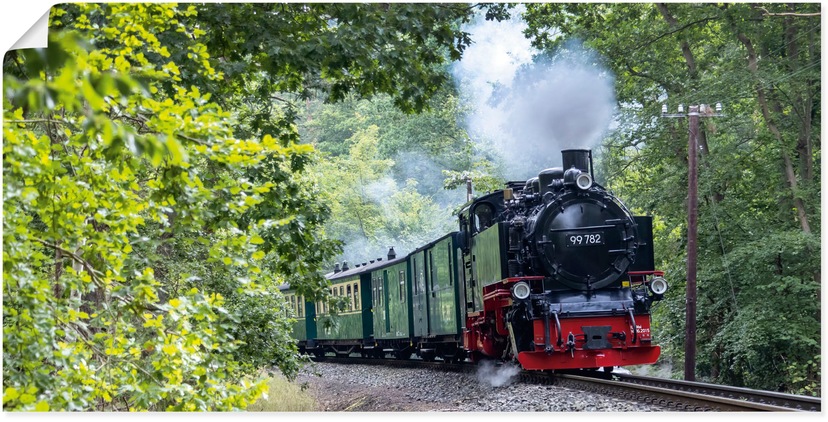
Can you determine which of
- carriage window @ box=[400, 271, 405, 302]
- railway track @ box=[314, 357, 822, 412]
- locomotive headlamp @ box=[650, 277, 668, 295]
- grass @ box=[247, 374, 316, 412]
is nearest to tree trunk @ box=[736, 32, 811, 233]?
railway track @ box=[314, 357, 822, 412]

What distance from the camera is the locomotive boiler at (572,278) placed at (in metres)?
10.1

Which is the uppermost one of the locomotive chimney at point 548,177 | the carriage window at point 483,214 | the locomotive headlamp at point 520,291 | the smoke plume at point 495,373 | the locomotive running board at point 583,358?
the locomotive chimney at point 548,177

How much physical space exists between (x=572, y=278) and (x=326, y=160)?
6.48 metres

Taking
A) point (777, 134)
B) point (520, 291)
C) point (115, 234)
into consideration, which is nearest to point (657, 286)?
point (520, 291)

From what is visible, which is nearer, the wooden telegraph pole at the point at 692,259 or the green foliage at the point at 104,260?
the green foliage at the point at 104,260

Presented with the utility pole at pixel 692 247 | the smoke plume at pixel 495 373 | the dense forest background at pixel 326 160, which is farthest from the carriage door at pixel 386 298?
the utility pole at pixel 692 247

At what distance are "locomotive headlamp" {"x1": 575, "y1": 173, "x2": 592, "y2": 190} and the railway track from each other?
6.67 feet

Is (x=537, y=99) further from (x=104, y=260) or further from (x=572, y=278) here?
(x=104, y=260)

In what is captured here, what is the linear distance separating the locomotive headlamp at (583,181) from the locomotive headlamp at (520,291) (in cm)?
128

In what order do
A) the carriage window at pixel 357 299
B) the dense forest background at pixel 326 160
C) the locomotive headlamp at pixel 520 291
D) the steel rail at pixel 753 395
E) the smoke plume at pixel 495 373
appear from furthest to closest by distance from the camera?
the carriage window at pixel 357 299 → the smoke plume at pixel 495 373 → the locomotive headlamp at pixel 520 291 → the steel rail at pixel 753 395 → the dense forest background at pixel 326 160

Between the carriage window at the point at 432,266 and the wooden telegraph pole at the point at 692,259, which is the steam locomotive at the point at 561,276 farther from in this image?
the wooden telegraph pole at the point at 692,259

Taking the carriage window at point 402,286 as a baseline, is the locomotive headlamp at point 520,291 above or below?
below

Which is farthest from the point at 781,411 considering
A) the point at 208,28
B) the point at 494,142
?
the point at 494,142

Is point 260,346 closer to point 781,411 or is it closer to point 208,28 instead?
point 208,28
